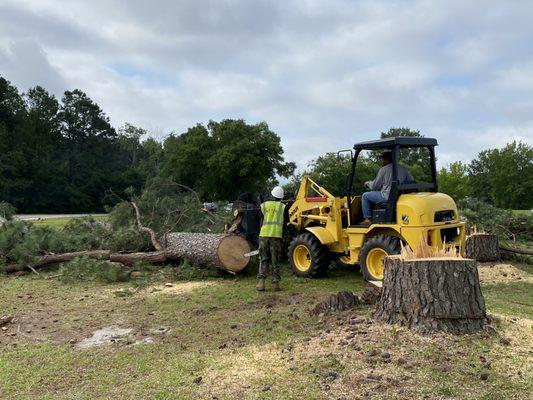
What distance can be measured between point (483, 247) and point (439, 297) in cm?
713

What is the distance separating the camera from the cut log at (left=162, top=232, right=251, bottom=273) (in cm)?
963

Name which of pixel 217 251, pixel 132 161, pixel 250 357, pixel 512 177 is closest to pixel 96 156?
pixel 132 161

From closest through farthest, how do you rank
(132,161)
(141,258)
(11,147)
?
(141,258) → (11,147) → (132,161)

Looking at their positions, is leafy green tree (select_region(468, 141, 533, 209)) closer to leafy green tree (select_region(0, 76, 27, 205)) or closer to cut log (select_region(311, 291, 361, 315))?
leafy green tree (select_region(0, 76, 27, 205))

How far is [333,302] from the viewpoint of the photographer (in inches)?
229

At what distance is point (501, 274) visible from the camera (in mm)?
9820

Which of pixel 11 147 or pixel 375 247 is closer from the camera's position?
pixel 375 247

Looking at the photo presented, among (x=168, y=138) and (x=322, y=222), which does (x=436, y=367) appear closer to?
(x=322, y=222)

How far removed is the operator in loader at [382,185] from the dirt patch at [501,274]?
8.55ft

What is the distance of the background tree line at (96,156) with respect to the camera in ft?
151

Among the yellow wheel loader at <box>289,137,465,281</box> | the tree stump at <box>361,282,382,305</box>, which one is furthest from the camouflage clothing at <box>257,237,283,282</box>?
the tree stump at <box>361,282,382,305</box>

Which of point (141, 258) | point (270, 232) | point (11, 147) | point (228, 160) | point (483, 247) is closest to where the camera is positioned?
point (270, 232)

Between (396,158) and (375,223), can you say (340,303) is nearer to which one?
(375,223)

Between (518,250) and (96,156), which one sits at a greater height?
(96,156)
